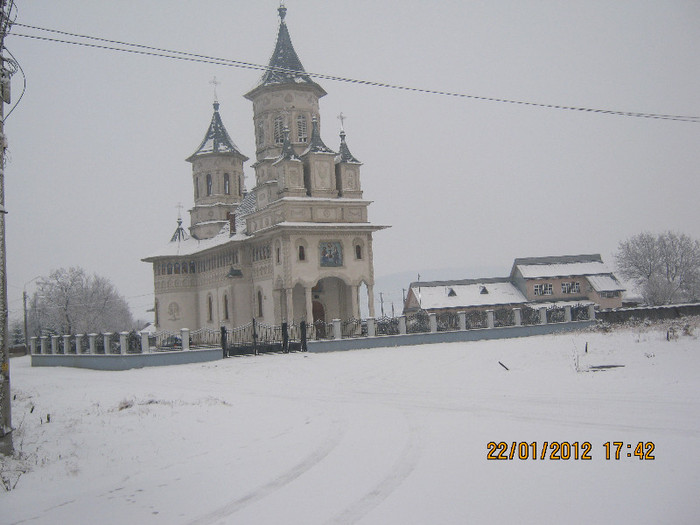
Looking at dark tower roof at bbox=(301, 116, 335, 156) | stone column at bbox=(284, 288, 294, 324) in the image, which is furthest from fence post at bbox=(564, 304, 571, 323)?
dark tower roof at bbox=(301, 116, 335, 156)

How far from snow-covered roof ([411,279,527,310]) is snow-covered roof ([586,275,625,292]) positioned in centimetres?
679

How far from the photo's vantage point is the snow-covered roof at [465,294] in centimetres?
5812

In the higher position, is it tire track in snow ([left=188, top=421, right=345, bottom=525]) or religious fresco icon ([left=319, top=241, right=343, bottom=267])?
religious fresco icon ([left=319, top=241, right=343, bottom=267])

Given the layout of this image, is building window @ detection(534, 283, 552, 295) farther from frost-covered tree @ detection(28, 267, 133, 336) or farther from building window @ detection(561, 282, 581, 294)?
frost-covered tree @ detection(28, 267, 133, 336)

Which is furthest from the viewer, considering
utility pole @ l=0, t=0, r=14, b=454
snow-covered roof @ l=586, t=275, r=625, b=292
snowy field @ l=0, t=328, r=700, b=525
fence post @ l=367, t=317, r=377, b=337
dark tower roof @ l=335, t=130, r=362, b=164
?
snow-covered roof @ l=586, t=275, r=625, b=292

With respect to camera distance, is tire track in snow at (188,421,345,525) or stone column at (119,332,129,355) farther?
stone column at (119,332,129,355)

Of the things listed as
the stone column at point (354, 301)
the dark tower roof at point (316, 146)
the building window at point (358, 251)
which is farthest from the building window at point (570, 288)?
the dark tower roof at point (316, 146)

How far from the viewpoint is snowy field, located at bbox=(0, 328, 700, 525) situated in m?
6.86

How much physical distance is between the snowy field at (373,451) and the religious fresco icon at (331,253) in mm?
18634

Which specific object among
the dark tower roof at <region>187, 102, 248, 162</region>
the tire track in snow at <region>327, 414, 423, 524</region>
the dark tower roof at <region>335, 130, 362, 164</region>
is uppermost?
the dark tower roof at <region>187, 102, 248, 162</region>

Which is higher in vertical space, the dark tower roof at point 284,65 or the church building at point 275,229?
the dark tower roof at point 284,65

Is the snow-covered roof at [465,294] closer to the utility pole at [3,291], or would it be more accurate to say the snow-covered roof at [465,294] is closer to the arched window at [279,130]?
the arched window at [279,130]

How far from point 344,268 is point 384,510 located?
30.3 meters

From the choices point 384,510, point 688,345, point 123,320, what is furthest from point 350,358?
point 123,320
